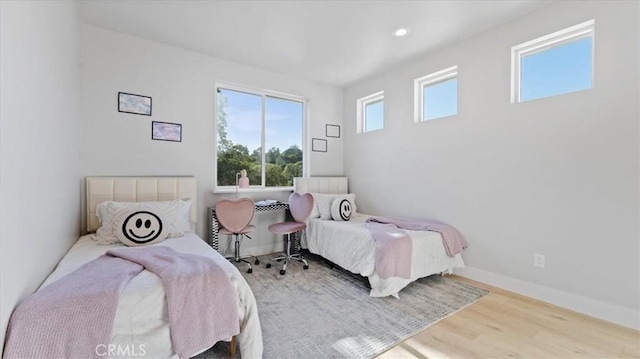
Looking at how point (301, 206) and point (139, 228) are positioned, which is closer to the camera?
point (139, 228)

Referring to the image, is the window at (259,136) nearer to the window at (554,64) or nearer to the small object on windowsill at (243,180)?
the small object on windowsill at (243,180)

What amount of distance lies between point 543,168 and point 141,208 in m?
3.76

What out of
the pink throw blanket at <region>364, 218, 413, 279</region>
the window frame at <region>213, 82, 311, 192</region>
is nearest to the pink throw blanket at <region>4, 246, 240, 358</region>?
the pink throw blanket at <region>364, 218, 413, 279</region>

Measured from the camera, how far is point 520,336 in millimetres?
1936

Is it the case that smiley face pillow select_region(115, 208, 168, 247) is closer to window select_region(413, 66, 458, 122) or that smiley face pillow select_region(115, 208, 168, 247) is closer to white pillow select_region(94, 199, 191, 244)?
white pillow select_region(94, 199, 191, 244)

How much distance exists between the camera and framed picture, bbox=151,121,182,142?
3.19 meters

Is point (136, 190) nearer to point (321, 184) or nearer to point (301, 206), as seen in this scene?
point (301, 206)

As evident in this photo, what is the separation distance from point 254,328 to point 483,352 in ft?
4.90

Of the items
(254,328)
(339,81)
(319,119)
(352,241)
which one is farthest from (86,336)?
(339,81)

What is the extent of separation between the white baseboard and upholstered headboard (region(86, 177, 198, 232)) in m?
3.38

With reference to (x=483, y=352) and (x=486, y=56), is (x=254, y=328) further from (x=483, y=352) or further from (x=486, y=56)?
(x=486, y=56)

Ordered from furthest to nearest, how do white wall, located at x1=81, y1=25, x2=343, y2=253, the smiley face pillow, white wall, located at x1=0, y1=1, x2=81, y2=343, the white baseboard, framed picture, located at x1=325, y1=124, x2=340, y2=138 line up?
framed picture, located at x1=325, y1=124, x2=340, y2=138, white wall, located at x1=81, y1=25, x2=343, y2=253, the smiley face pillow, the white baseboard, white wall, located at x1=0, y1=1, x2=81, y2=343

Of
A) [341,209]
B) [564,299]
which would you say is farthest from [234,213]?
[564,299]

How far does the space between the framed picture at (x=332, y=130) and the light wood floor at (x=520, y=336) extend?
323 cm
